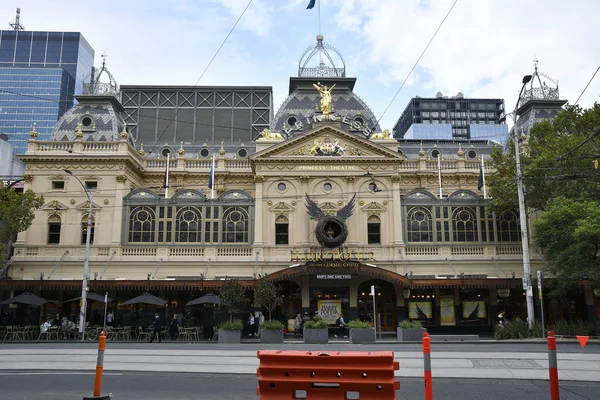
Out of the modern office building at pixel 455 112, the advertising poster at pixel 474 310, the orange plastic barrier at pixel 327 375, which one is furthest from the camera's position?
the modern office building at pixel 455 112

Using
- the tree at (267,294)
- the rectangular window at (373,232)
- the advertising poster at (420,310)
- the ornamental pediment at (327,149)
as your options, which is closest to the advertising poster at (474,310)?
the advertising poster at (420,310)

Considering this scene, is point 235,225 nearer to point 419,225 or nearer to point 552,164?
point 419,225

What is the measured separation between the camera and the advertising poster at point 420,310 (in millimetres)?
41875

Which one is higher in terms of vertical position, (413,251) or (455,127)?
(455,127)

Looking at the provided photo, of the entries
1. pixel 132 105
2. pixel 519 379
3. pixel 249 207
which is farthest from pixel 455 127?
pixel 519 379

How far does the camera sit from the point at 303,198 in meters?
44.8

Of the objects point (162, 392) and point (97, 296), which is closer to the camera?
point (162, 392)

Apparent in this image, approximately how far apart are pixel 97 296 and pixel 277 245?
14123 millimetres

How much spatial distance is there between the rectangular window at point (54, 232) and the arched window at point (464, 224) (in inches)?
1281

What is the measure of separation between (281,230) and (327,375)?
117 feet

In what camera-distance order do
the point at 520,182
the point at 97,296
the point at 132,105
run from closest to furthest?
1. the point at 520,182
2. the point at 97,296
3. the point at 132,105

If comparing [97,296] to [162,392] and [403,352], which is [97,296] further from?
[162,392]

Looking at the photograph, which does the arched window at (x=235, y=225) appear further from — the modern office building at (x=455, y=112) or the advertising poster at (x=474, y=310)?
the modern office building at (x=455, y=112)

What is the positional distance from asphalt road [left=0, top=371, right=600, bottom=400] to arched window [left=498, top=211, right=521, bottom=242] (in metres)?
32.2
